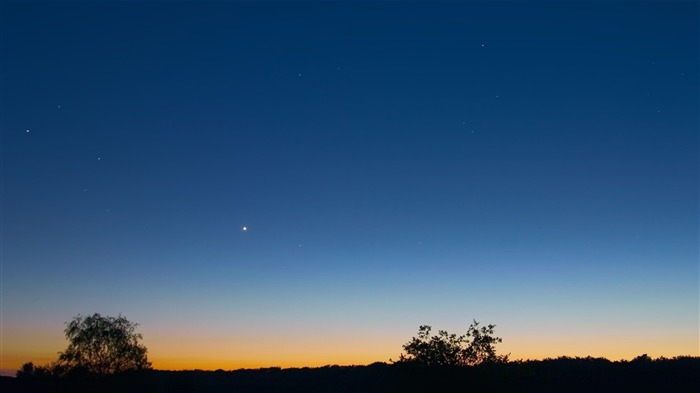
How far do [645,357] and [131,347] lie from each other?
71.5m

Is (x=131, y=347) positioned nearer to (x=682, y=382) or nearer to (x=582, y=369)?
(x=582, y=369)

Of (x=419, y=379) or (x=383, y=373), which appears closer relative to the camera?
(x=419, y=379)

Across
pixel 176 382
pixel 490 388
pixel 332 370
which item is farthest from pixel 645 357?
pixel 176 382

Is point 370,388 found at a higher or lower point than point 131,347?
lower

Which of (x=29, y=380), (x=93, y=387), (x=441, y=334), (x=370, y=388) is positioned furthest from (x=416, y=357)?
(x=29, y=380)

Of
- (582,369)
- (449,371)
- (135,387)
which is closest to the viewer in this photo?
(449,371)

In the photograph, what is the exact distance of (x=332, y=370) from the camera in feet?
339

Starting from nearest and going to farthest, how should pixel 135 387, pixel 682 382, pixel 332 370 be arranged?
pixel 682 382 < pixel 135 387 < pixel 332 370

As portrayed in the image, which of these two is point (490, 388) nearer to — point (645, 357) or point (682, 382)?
point (682, 382)

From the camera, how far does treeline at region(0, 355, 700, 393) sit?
206 ft

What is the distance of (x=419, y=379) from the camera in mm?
63344

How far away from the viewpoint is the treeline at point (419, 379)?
Result: 62.7m

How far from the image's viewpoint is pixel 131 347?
79312 millimetres

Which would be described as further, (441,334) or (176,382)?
(176,382)
